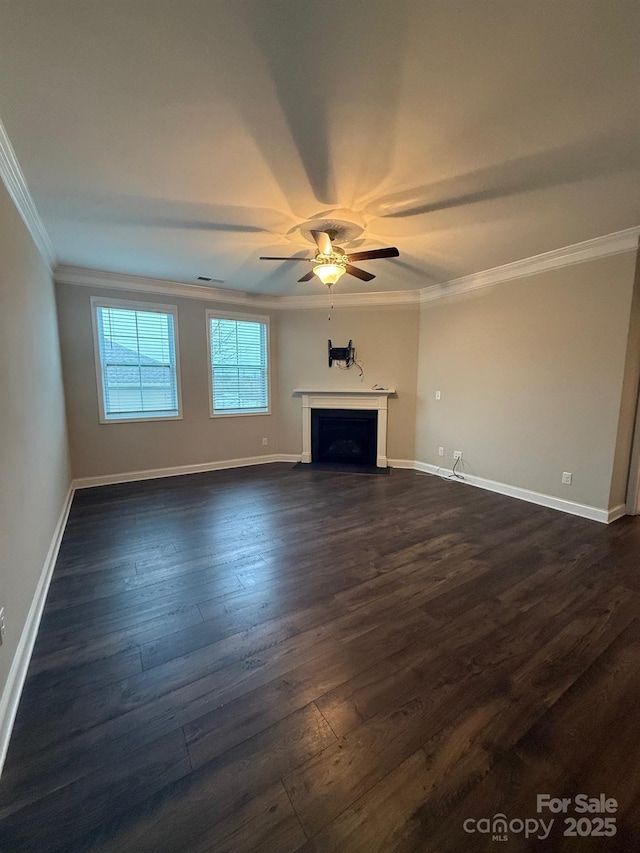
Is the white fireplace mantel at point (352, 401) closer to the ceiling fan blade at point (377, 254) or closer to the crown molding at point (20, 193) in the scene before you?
the ceiling fan blade at point (377, 254)

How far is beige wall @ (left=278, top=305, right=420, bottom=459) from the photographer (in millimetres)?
5371

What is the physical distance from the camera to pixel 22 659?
1.68 meters

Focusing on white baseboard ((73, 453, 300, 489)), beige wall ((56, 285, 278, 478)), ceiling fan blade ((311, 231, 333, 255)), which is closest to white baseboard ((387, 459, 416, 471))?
white baseboard ((73, 453, 300, 489))

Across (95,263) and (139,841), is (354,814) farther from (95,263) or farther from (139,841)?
(95,263)

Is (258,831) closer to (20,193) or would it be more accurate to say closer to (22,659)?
(22,659)

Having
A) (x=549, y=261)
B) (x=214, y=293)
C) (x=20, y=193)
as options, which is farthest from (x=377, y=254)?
(x=214, y=293)

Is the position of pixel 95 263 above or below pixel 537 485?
above

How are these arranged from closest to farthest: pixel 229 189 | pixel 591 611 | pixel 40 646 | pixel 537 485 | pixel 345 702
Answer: pixel 345 702
pixel 40 646
pixel 591 611
pixel 229 189
pixel 537 485

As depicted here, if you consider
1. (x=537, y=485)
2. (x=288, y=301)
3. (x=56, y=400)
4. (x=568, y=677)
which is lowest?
(x=568, y=677)

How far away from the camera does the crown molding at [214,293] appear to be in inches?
168

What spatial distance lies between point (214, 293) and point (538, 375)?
436 cm

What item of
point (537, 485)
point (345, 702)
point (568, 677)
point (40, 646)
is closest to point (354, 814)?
point (345, 702)

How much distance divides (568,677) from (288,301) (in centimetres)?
531

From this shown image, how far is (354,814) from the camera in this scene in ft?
3.73
